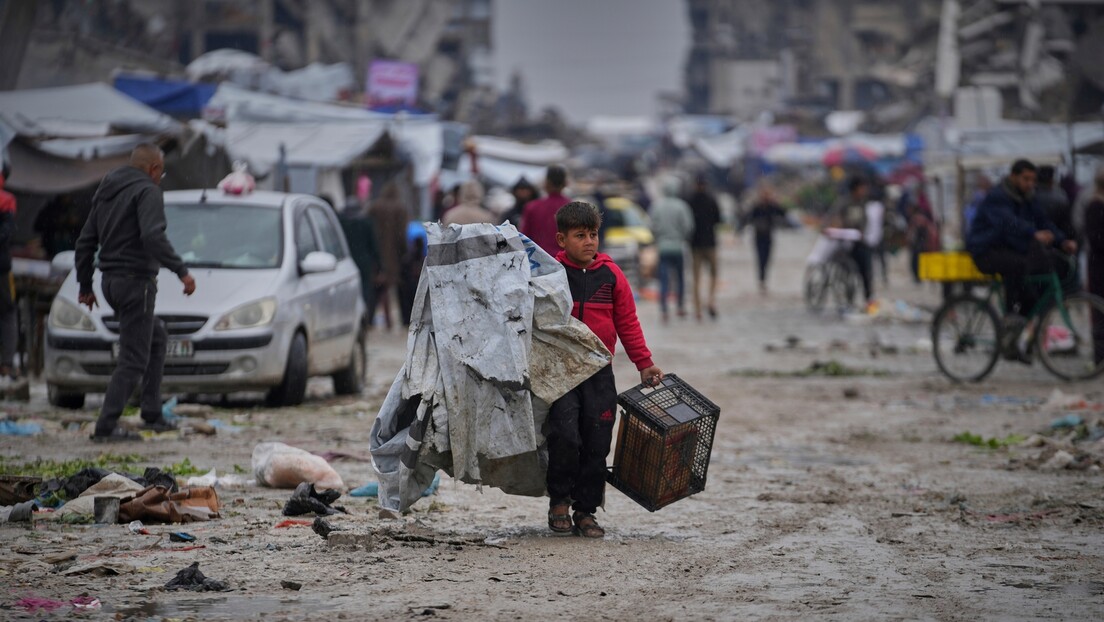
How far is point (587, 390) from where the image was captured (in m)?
6.54

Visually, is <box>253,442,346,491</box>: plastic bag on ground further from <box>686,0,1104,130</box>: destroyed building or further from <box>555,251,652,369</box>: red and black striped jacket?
<box>686,0,1104,130</box>: destroyed building

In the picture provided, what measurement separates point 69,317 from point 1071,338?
30.3 ft

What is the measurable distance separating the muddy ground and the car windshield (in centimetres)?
126

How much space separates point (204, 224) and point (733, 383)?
543 centimetres

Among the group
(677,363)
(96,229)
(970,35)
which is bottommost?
(677,363)

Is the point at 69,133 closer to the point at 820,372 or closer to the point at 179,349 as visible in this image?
the point at 179,349

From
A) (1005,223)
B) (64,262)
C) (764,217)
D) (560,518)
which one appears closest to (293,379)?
(64,262)

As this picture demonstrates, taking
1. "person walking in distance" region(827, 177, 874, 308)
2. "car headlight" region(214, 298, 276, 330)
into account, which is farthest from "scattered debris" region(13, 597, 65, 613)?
"person walking in distance" region(827, 177, 874, 308)

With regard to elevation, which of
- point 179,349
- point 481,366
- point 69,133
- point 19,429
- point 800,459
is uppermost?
point 69,133

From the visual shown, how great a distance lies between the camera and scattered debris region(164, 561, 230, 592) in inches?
218

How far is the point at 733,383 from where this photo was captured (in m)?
14.5

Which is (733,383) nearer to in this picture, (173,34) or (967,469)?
(967,469)

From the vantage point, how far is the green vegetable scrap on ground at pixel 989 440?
33.8 feet

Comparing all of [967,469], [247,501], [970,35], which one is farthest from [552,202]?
[970,35]
